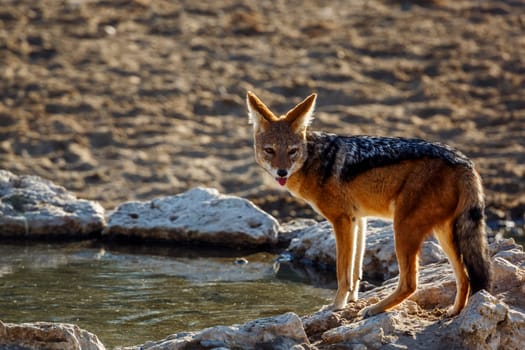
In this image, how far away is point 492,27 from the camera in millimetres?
17844

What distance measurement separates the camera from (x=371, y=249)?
965 centimetres

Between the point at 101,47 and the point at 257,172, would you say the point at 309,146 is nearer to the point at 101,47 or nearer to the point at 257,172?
the point at 257,172

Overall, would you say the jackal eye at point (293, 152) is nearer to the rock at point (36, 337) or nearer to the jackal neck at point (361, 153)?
the jackal neck at point (361, 153)

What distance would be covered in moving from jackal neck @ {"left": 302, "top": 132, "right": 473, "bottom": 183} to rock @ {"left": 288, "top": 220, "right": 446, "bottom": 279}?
1.74m

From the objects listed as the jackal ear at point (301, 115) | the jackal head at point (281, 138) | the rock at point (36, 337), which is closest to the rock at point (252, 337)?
the rock at point (36, 337)

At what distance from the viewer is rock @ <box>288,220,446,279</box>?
30.4 feet

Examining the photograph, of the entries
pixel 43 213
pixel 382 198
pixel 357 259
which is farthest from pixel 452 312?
pixel 43 213

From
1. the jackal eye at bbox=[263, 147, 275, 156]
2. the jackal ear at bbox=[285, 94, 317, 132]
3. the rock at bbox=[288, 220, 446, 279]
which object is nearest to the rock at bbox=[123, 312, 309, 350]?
the jackal eye at bbox=[263, 147, 275, 156]

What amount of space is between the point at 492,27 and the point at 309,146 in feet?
35.6

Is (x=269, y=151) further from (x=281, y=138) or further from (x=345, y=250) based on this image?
(x=345, y=250)

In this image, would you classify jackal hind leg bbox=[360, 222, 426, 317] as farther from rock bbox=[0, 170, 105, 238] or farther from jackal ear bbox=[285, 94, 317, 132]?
rock bbox=[0, 170, 105, 238]

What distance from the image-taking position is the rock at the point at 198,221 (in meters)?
10.7

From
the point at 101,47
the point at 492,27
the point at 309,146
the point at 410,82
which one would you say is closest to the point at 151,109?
the point at 101,47

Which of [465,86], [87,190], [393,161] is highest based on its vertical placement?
[393,161]
